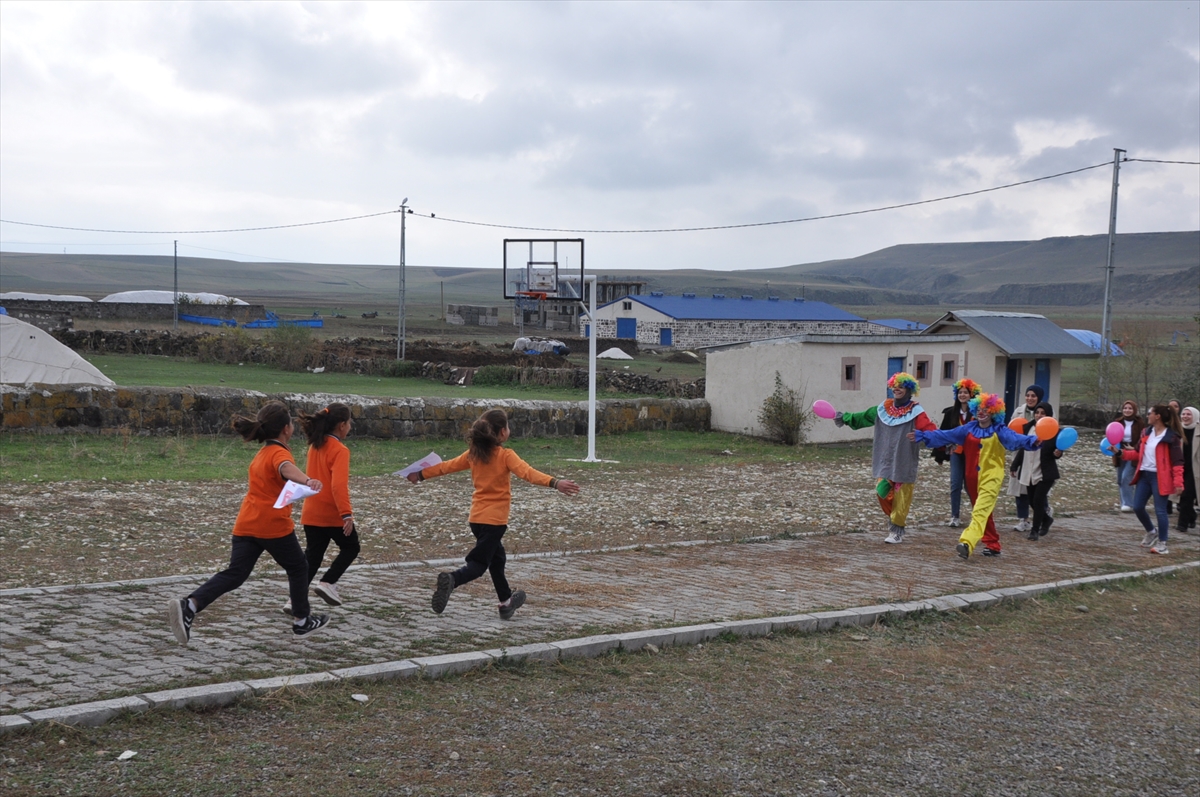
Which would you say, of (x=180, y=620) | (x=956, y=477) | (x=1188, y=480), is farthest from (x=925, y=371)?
(x=180, y=620)

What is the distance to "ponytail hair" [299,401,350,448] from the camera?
7090mm

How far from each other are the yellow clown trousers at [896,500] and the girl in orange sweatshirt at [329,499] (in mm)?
6268

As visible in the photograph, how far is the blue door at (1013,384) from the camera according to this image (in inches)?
1196

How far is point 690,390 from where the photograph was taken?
33844 mm

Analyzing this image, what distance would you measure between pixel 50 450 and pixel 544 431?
31.0ft

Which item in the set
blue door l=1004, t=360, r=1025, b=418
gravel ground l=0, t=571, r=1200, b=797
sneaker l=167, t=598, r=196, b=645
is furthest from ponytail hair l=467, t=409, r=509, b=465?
blue door l=1004, t=360, r=1025, b=418

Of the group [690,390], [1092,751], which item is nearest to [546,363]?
[690,390]

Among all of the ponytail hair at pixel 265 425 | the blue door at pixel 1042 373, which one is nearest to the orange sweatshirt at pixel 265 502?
the ponytail hair at pixel 265 425

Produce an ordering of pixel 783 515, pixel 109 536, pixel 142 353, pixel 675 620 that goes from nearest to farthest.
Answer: pixel 675 620, pixel 109 536, pixel 783 515, pixel 142 353

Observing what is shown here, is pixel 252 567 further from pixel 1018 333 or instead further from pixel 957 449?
pixel 1018 333

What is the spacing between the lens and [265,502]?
6.40m

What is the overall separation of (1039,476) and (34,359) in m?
18.8

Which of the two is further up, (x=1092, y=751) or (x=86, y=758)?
(x=86, y=758)

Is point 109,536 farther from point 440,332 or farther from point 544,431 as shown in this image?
point 440,332
